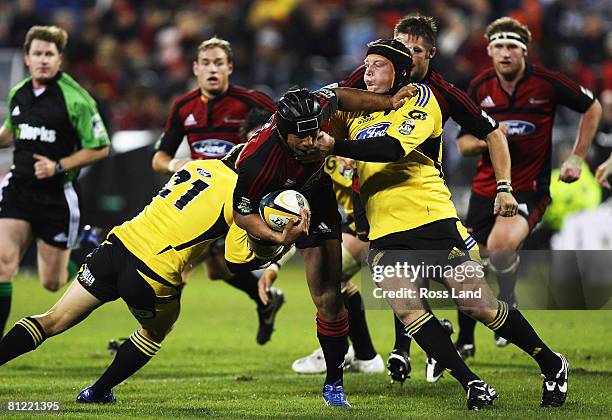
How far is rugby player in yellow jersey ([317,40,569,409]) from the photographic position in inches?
285

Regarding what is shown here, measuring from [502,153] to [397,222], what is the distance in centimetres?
93

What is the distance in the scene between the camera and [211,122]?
1025cm

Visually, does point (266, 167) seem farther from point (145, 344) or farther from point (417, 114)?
point (145, 344)

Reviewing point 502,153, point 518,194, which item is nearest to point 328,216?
point 502,153

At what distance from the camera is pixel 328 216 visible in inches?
300

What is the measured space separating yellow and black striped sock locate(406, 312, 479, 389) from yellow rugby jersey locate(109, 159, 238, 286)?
4.54 ft

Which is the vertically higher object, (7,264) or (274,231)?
(274,231)

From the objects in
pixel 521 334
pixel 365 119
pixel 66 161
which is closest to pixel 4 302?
pixel 66 161

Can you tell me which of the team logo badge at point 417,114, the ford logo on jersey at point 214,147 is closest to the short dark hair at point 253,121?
the ford logo on jersey at point 214,147

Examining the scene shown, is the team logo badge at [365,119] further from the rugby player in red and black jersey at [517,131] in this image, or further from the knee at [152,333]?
the rugby player in red and black jersey at [517,131]

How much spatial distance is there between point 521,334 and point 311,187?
1.65m

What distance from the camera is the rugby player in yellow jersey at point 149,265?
23.9 ft

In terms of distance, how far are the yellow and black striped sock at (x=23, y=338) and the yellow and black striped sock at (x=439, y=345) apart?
2438mm

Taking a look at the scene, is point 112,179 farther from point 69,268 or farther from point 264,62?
point 69,268
